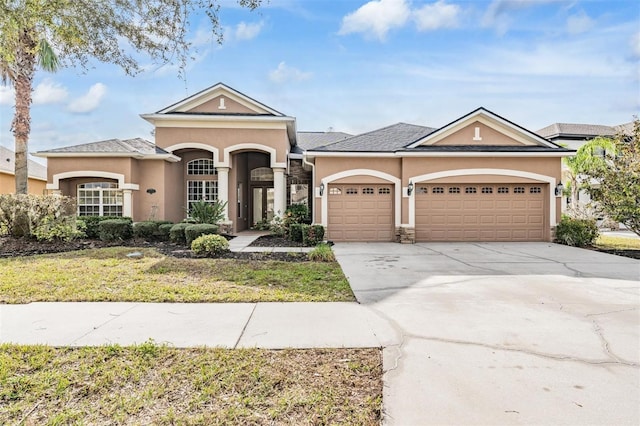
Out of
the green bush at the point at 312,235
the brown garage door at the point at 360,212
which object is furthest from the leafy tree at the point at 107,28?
the brown garage door at the point at 360,212

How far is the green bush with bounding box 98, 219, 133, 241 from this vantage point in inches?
497

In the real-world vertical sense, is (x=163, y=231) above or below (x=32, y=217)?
below

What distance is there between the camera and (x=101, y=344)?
3.98 m

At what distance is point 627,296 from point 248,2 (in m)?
7.75

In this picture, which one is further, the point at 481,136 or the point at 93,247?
the point at 481,136

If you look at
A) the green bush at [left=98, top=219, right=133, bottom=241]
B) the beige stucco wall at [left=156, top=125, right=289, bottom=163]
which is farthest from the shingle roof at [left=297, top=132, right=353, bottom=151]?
the green bush at [left=98, top=219, right=133, bottom=241]

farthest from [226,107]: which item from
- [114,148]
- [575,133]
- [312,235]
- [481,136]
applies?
[575,133]

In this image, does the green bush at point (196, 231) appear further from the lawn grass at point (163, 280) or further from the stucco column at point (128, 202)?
the stucco column at point (128, 202)

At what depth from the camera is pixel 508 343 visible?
406 cm

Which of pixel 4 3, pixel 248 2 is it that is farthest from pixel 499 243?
Result: pixel 4 3

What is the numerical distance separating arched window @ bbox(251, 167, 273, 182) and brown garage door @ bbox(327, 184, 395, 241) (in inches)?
277

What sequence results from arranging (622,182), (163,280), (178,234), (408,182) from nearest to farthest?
(163,280) → (622,182) → (178,234) → (408,182)

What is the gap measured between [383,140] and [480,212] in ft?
16.2

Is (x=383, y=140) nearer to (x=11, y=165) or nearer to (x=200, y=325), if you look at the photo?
(x=200, y=325)
